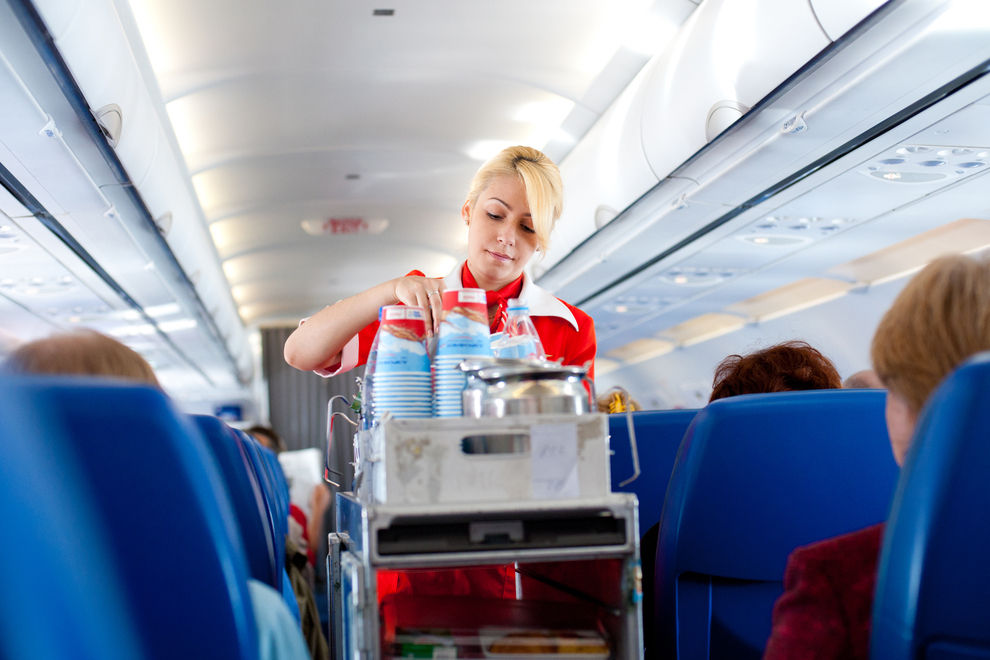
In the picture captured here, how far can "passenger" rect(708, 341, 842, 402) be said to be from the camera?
235cm

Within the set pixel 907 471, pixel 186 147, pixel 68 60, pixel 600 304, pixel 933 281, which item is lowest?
pixel 907 471

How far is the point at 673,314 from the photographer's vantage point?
28.9 feet

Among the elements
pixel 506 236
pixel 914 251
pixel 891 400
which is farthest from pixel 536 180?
pixel 914 251

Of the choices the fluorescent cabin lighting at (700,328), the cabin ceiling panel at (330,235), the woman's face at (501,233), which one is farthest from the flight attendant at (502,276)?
the fluorescent cabin lighting at (700,328)

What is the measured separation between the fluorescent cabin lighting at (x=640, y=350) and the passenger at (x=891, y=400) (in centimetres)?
961

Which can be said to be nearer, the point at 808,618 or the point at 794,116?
the point at 808,618

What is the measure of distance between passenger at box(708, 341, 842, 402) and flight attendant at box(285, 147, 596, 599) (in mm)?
405

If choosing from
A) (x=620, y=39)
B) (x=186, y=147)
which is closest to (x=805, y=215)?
(x=620, y=39)

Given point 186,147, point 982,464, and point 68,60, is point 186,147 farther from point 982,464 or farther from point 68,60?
point 982,464

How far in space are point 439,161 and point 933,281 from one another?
6.47 m

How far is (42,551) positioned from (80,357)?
51 centimetres

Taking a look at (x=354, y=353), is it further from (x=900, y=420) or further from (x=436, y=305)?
(x=900, y=420)

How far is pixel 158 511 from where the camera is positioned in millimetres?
1177

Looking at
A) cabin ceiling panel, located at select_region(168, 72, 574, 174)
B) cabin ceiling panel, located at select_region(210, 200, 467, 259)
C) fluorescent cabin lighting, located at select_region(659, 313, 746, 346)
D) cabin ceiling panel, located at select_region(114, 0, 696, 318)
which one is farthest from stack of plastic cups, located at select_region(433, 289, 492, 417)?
fluorescent cabin lighting, located at select_region(659, 313, 746, 346)
